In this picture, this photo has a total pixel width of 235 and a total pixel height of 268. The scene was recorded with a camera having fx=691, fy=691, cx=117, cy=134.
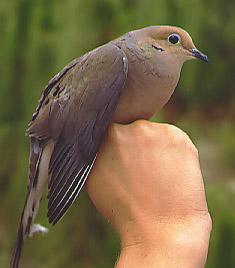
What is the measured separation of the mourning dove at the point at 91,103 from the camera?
2.30ft

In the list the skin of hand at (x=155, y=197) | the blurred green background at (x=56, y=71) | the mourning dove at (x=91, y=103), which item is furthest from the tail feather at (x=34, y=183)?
the blurred green background at (x=56, y=71)

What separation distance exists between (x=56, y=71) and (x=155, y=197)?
91 centimetres

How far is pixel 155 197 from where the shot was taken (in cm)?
58

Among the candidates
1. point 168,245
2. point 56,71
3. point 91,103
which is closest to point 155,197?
point 168,245

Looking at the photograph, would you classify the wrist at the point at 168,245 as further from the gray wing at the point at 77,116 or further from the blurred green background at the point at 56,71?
the blurred green background at the point at 56,71

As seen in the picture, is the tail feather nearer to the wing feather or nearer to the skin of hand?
the wing feather

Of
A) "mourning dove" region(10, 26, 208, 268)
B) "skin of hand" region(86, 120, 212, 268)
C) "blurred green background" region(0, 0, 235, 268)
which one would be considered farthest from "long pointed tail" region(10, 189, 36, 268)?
"blurred green background" region(0, 0, 235, 268)

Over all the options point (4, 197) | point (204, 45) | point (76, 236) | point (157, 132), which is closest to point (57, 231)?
point (76, 236)

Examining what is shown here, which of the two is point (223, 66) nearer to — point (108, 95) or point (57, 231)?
point (57, 231)

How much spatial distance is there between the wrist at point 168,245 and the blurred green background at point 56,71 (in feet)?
2.85

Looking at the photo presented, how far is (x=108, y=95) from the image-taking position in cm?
70

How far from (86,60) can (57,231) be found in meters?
0.94

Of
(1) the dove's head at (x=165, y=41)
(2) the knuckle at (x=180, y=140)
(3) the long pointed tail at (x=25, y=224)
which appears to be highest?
(1) the dove's head at (x=165, y=41)

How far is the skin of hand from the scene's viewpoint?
56cm
